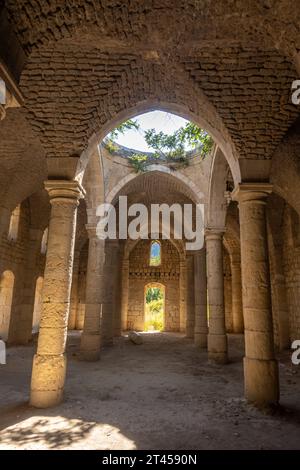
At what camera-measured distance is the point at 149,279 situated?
19.8 meters

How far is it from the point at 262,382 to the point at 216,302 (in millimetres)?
4129

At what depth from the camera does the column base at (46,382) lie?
4355 millimetres

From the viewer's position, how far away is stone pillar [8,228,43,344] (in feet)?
35.4

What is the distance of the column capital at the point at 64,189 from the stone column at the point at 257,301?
293 cm

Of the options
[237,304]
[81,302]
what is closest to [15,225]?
[81,302]

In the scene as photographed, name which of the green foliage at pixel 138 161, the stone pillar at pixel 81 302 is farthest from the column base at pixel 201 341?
the stone pillar at pixel 81 302

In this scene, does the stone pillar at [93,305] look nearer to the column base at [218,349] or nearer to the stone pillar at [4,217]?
the stone pillar at [4,217]

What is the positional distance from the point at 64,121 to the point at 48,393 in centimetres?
454

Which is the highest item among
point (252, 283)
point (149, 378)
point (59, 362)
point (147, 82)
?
point (147, 82)

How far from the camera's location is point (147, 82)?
554cm

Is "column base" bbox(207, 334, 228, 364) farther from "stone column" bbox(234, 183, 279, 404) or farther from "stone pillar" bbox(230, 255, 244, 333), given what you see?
"stone pillar" bbox(230, 255, 244, 333)

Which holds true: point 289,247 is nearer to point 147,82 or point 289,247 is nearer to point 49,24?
point 147,82

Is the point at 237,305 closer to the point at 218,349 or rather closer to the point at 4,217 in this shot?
the point at 218,349

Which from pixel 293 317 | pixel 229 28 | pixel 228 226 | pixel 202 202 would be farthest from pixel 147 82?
pixel 228 226
